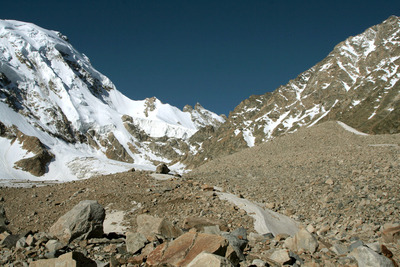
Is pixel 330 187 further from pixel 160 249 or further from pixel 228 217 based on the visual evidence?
pixel 160 249

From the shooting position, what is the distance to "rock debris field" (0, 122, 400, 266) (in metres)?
6.73

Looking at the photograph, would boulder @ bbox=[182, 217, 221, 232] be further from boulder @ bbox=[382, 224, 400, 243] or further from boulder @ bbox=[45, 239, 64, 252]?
boulder @ bbox=[382, 224, 400, 243]

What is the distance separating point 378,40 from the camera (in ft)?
639

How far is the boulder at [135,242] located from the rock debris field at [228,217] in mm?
25

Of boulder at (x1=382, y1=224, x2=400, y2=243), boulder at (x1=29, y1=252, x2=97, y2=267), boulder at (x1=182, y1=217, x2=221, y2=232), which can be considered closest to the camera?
boulder at (x1=29, y1=252, x2=97, y2=267)

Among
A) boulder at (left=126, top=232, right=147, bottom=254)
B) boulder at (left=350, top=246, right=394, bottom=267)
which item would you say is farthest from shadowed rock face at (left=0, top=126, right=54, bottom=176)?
boulder at (left=350, top=246, right=394, bottom=267)

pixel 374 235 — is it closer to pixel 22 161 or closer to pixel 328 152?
pixel 328 152

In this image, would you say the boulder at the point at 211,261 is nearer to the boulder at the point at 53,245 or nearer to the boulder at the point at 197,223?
the boulder at the point at 53,245

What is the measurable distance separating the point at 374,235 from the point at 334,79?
172m

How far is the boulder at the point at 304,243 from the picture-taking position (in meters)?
7.77

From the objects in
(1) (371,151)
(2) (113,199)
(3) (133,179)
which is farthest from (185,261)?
(1) (371,151)

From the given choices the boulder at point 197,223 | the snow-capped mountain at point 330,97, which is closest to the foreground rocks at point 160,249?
the boulder at point 197,223

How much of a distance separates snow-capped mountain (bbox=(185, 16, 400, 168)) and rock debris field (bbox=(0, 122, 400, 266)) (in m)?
81.4

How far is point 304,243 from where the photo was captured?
7.87 metres
